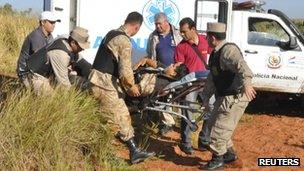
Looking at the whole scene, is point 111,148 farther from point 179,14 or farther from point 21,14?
point 21,14


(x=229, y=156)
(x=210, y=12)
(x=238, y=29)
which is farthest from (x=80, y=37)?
(x=238, y=29)

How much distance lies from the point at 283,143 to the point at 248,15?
2.83 metres

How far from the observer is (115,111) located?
669 centimetres

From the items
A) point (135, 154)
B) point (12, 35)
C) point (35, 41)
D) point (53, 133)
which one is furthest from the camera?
point (12, 35)

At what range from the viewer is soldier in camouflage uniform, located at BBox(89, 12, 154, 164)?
6.57 meters

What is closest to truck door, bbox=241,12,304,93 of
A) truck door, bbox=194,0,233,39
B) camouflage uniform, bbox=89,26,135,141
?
truck door, bbox=194,0,233,39

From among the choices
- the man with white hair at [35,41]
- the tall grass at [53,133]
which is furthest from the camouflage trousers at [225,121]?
the man with white hair at [35,41]

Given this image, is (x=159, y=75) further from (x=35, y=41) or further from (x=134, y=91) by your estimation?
(x=35, y=41)

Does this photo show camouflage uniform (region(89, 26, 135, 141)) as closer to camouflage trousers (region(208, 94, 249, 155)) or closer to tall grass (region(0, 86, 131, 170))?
tall grass (region(0, 86, 131, 170))

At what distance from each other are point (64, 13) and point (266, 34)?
3.43 meters

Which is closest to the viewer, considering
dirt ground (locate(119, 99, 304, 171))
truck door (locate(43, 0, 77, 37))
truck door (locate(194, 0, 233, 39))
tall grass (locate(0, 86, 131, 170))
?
tall grass (locate(0, 86, 131, 170))

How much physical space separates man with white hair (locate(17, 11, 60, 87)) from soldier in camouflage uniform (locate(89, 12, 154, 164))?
0.96 metres

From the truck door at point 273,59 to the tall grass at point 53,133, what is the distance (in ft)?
13.6
